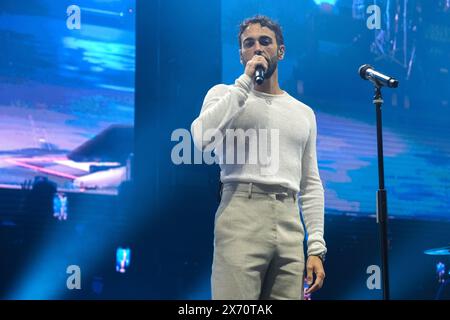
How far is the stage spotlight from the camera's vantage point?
15.2 feet

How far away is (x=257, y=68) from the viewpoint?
2.27 metres

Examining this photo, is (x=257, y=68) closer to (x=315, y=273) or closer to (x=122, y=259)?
(x=315, y=273)

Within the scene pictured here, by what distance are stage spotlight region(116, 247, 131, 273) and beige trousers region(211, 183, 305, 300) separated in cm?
254

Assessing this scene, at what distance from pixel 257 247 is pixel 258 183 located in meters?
0.21

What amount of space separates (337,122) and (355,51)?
548 mm

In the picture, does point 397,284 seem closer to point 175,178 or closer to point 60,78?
point 175,178

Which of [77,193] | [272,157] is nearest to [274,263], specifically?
[272,157]

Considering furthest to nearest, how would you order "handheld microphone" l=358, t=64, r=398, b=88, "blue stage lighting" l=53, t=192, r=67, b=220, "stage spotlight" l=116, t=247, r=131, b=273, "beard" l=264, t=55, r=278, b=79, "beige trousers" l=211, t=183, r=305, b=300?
1. "stage spotlight" l=116, t=247, r=131, b=273
2. "blue stage lighting" l=53, t=192, r=67, b=220
3. "handheld microphone" l=358, t=64, r=398, b=88
4. "beard" l=264, t=55, r=278, b=79
5. "beige trousers" l=211, t=183, r=305, b=300

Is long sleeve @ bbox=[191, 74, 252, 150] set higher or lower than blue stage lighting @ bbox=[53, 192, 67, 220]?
higher

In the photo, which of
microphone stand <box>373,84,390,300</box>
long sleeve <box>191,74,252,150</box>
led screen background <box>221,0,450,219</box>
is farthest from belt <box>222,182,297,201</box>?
led screen background <box>221,0,450,219</box>

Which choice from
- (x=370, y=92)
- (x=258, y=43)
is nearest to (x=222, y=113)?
(x=258, y=43)

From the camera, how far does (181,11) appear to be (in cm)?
479

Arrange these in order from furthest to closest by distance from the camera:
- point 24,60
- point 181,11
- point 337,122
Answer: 1. point 337,122
2. point 181,11
3. point 24,60

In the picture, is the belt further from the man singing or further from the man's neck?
the man's neck
